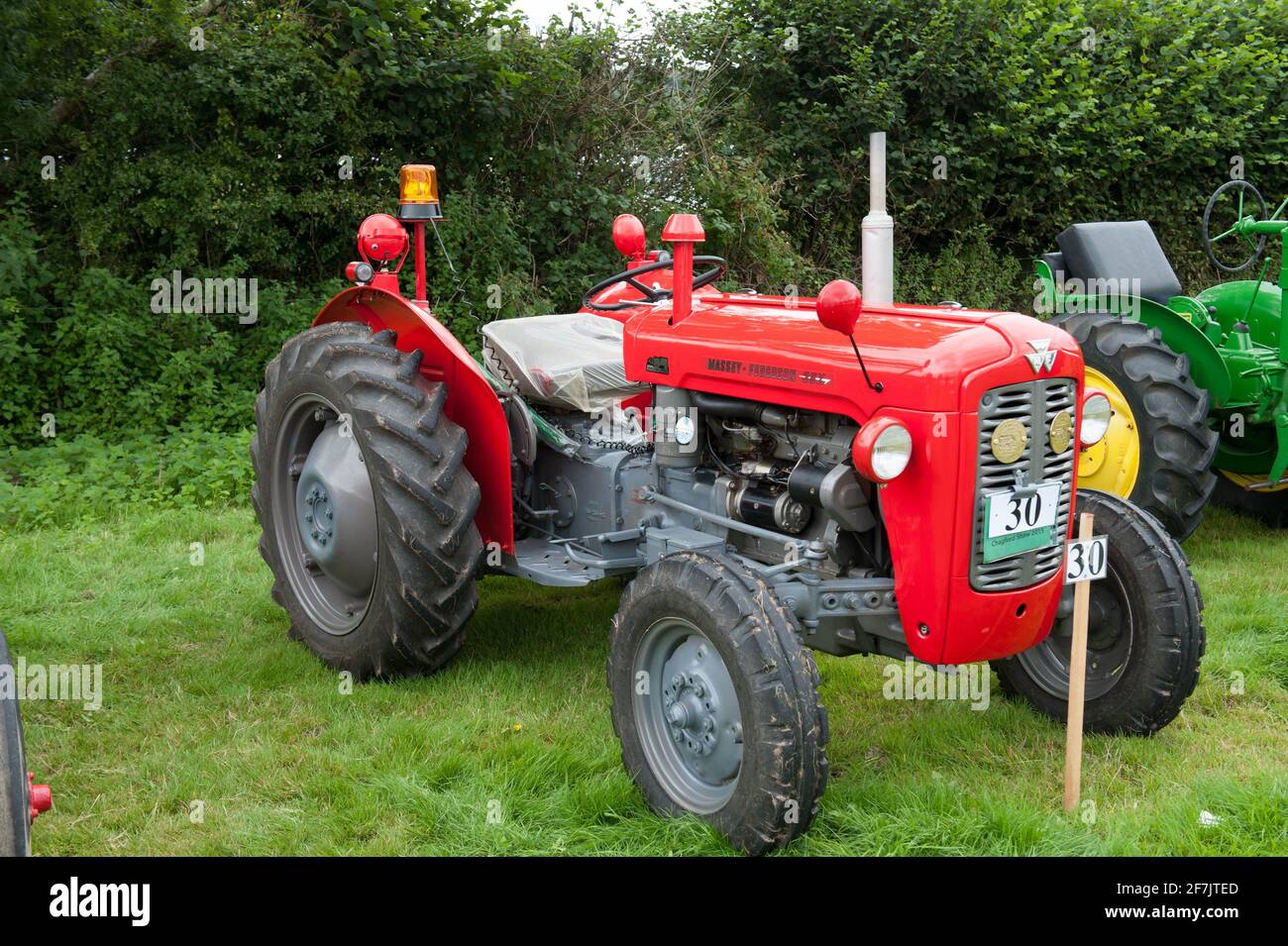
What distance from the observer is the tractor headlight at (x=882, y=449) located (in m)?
2.98

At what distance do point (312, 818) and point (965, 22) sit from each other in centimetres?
935

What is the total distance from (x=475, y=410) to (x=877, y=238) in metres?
1.53

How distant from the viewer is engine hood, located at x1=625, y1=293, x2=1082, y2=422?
3.04 metres

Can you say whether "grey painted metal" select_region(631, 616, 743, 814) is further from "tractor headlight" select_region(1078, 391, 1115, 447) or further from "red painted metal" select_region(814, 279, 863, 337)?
"tractor headlight" select_region(1078, 391, 1115, 447)

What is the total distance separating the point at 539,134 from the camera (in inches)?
346

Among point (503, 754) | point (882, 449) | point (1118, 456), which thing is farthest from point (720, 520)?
point (1118, 456)

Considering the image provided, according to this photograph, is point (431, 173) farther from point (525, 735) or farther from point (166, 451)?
point (166, 451)

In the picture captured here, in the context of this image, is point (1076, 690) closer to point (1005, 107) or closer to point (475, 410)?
point (475, 410)

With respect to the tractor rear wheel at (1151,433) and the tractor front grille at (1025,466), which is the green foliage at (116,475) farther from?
the tractor front grille at (1025,466)

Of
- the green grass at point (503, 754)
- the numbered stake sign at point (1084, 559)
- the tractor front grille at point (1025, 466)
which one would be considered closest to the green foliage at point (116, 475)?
the green grass at point (503, 754)

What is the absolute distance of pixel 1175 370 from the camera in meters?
5.74

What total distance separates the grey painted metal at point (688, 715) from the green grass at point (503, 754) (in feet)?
0.43

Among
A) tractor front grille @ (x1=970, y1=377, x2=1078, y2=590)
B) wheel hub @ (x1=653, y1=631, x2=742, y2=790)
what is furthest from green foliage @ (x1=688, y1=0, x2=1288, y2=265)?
wheel hub @ (x1=653, y1=631, x2=742, y2=790)
